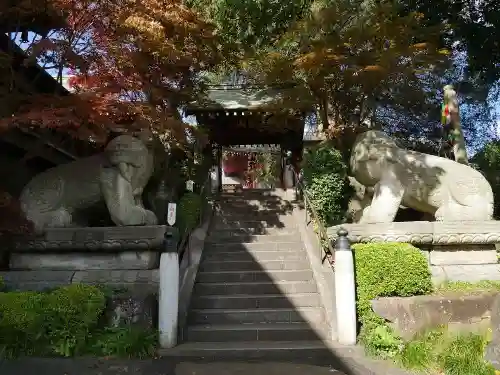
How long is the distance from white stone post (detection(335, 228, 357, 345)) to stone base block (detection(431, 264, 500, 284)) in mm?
1698

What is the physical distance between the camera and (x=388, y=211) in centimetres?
784

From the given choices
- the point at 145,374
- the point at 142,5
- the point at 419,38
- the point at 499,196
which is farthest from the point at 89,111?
the point at 499,196

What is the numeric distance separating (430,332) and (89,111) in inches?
225

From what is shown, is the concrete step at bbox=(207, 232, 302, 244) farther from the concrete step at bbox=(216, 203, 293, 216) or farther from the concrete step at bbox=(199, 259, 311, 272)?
Result: the concrete step at bbox=(216, 203, 293, 216)

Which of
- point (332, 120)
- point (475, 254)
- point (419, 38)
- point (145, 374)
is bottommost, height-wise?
point (145, 374)

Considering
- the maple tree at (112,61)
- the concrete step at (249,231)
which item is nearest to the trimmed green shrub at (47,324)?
the maple tree at (112,61)

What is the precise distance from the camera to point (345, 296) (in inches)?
261

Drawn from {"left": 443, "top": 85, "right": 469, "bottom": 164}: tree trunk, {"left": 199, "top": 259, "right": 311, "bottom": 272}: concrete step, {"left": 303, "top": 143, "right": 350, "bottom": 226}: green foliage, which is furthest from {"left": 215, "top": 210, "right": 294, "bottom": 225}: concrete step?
{"left": 443, "top": 85, "right": 469, "bottom": 164}: tree trunk

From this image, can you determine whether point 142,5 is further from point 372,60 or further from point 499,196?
point 499,196

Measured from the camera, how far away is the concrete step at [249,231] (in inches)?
419

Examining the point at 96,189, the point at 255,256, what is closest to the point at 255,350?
the point at 255,256

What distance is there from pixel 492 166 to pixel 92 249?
1030 cm

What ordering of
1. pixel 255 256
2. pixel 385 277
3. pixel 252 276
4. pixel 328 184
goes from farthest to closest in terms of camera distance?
1. pixel 328 184
2. pixel 255 256
3. pixel 252 276
4. pixel 385 277

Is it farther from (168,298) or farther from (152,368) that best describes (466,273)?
(152,368)
